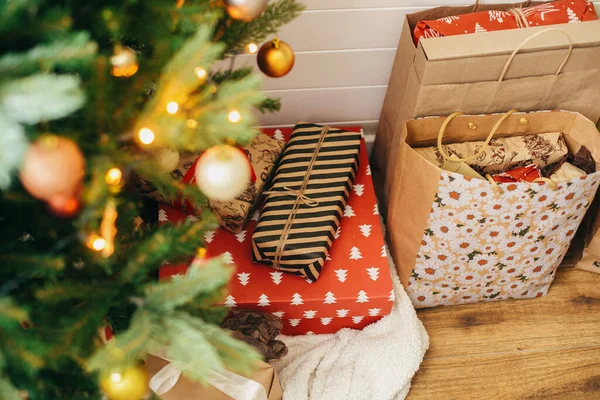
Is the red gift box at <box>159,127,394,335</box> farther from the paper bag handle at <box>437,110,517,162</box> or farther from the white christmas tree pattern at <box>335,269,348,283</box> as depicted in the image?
the paper bag handle at <box>437,110,517,162</box>

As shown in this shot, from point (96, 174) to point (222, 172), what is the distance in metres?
0.14

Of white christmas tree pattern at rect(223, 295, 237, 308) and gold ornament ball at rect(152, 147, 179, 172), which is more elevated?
gold ornament ball at rect(152, 147, 179, 172)

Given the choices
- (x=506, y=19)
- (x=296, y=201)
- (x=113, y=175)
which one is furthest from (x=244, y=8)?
(x=506, y=19)

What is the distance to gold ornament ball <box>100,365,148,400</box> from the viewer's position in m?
0.61

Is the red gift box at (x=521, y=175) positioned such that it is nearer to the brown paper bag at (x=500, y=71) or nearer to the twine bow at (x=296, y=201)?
the brown paper bag at (x=500, y=71)

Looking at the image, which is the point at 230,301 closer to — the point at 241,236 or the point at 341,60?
the point at 241,236

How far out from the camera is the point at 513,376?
1.31m

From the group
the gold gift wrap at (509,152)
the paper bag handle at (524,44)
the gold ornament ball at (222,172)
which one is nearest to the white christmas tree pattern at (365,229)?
the gold gift wrap at (509,152)

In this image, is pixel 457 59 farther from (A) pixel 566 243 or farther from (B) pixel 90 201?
(B) pixel 90 201

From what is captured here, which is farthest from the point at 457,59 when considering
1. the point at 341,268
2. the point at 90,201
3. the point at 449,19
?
the point at 90,201

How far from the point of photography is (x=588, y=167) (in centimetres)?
118

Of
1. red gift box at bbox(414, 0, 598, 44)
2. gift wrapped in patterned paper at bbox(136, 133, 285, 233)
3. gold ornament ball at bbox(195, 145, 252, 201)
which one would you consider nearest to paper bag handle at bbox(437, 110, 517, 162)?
red gift box at bbox(414, 0, 598, 44)

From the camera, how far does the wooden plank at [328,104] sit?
1.48 metres

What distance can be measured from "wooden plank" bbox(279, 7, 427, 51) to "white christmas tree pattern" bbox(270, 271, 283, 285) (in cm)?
58
